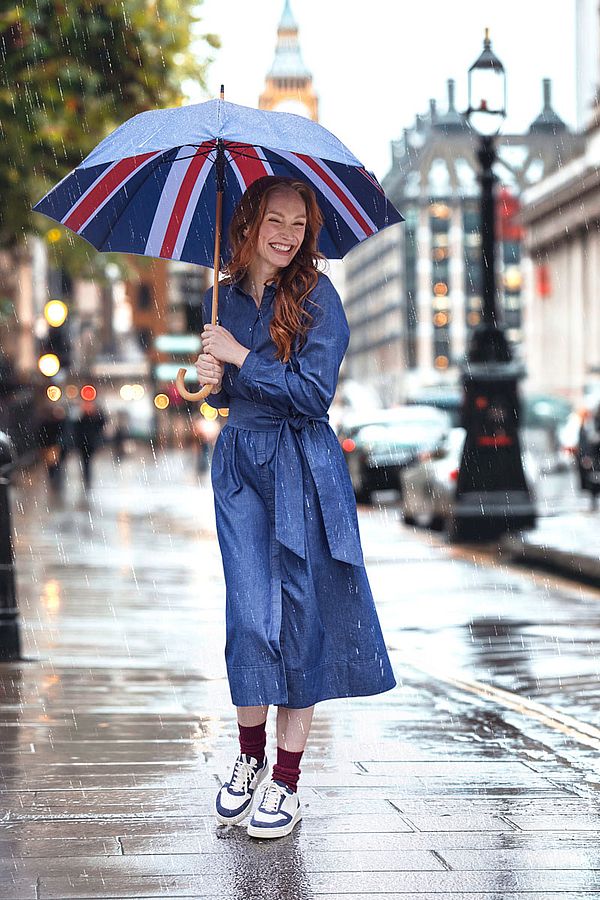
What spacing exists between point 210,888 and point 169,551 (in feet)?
39.9

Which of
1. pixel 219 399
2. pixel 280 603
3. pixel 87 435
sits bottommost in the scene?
pixel 87 435

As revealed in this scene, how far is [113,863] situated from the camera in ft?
15.0

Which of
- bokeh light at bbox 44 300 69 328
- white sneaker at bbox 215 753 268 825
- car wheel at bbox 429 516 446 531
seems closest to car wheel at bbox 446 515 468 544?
car wheel at bbox 429 516 446 531

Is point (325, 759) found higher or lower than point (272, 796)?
lower

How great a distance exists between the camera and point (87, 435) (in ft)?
105

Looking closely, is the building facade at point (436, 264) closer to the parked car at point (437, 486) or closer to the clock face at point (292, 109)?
the parked car at point (437, 486)

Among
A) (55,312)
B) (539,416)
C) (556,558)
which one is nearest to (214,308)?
(556,558)

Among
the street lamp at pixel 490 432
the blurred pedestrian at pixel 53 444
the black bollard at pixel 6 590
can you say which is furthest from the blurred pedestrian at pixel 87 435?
the black bollard at pixel 6 590

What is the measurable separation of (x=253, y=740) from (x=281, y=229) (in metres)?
1.63

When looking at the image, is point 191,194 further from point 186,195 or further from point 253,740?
point 253,740

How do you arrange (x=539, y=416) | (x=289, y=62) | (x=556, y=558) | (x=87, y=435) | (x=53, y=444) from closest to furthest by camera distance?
(x=556, y=558), (x=87, y=435), (x=53, y=444), (x=539, y=416), (x=289, y=62)

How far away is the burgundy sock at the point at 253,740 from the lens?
17.0 feet

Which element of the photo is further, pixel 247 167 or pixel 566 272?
pixel 566 272

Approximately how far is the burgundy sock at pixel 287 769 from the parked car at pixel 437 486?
13.1m
